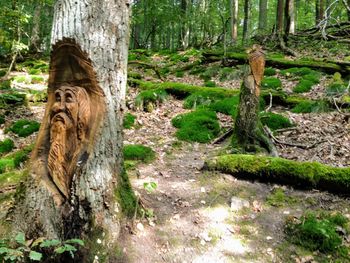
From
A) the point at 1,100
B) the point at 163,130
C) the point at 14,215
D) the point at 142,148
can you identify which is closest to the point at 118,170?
the point at 14,215

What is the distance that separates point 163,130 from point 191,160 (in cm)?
185

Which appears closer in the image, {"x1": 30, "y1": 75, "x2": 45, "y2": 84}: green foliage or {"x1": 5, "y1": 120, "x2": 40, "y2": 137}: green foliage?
{"x1": 5, "y1": 120, "x2": 40, "y2": 137}: green foliage

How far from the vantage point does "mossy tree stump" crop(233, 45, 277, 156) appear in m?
5.67

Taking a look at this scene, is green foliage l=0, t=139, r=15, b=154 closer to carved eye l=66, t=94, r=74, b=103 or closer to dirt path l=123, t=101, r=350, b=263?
dirt path l=123, t=101, r=350, b=263

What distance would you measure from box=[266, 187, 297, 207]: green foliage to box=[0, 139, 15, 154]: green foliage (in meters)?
5.16

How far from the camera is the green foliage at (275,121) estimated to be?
713cm

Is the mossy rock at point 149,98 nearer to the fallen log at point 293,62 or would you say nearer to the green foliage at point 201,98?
the green foliage at point 201,98

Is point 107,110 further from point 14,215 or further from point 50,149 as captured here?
point 14,215

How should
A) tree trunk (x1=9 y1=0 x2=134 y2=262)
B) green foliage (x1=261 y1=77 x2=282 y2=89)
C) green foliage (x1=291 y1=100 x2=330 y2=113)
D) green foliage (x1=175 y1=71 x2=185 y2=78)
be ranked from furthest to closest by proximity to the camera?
green foliage (x1=175 y1=71 x2=185 y2=78) → green foliage (x1=261 y1=77 x2=282 y2=89) → green foliage (x1=291 y1=100 x2=330 y2=113) → tree trunk (x1=9 y1=0 x2=134 y2=262)

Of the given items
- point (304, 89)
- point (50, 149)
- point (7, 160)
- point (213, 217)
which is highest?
point (304, 89)

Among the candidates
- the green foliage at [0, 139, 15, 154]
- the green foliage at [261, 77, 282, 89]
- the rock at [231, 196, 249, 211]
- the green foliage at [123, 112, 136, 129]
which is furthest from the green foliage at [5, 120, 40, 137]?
the green foliage at [261, 77, 282, 89]

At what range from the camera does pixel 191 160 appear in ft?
19.1

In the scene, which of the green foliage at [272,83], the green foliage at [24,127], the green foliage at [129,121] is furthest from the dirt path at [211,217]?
the green foliage at [272,83]

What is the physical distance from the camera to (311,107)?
784 centimetres
